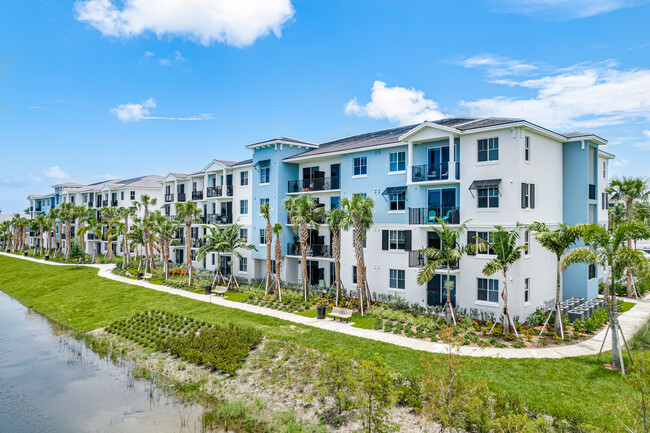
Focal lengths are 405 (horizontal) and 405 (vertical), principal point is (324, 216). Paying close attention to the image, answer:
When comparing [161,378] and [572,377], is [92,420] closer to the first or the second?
[161,378]

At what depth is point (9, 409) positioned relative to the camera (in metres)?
17.4

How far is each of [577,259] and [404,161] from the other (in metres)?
13.4

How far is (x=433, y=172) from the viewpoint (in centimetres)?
2680

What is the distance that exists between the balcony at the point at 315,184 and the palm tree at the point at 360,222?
7150 millimetres

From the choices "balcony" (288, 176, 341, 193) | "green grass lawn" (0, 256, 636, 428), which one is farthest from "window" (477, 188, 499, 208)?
"balcony" (288, 176, 341, 193)

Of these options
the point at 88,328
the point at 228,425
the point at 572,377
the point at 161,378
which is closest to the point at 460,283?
the point at 572,377

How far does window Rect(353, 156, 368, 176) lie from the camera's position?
1236 inches

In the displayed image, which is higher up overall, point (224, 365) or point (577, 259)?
point (577, 259)

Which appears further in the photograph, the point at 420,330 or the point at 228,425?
the point at 420,330

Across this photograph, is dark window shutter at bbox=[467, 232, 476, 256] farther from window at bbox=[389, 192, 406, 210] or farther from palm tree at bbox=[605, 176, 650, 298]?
palm tree at bbox=[605, 176, 650, 298]

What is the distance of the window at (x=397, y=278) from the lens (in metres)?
28.3

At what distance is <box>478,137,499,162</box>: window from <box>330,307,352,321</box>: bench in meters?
12.3

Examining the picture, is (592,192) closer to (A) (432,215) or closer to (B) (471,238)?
(B) (471,238)

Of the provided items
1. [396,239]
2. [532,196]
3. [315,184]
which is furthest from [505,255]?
[315,184]
